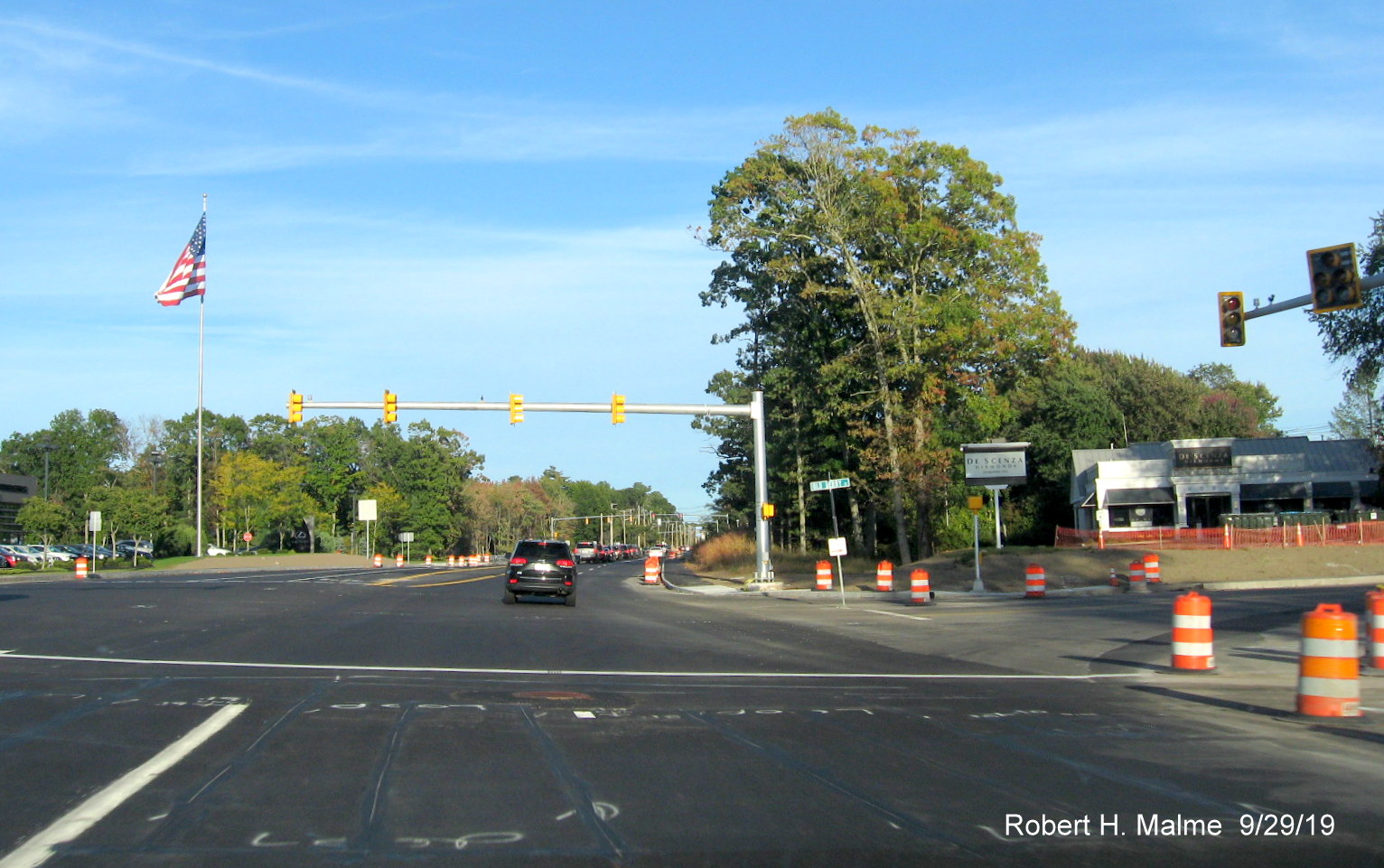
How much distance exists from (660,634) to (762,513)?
67.0 ft

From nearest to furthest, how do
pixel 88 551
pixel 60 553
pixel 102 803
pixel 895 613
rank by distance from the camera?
1. pixel 102 803
2. pixel 895 613
3. pixel 88 551
4. pixel 60 553

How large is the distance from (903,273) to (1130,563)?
17307 mm

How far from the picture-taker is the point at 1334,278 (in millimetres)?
20234

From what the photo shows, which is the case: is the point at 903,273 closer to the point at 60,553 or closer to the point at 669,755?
the point at 669,755

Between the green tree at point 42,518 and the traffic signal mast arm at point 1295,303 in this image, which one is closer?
the traffic signal mast arm at point 1295,303

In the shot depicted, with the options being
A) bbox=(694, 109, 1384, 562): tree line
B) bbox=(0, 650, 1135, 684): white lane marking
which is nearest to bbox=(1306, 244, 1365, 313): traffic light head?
bbox=(0, 650, 1135, 684): white lane marking

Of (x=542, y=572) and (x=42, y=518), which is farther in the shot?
(x=42, y=518)

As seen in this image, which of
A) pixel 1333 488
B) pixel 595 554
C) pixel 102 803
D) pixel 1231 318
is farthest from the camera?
pixel 595 554

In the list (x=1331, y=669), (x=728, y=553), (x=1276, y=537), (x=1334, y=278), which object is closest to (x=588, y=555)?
(x=728, y=553)

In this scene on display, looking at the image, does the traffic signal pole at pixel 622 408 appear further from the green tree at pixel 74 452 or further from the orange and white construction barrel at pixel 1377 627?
the green tree at pixel 74 452

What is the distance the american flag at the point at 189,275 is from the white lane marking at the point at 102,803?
48.5 meters

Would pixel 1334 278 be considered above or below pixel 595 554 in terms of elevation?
above

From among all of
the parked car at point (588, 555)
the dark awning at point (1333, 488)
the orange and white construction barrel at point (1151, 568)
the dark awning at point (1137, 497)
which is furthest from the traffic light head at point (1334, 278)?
the parked car at point (588, 555)

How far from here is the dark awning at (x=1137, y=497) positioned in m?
61.7
